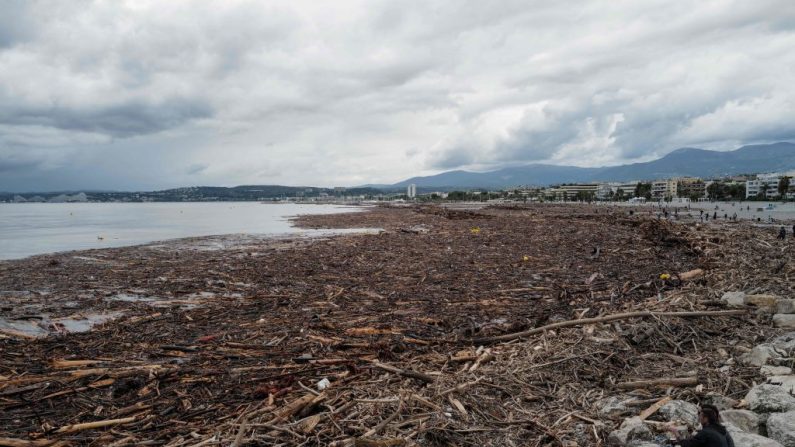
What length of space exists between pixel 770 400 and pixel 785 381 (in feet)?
2.97

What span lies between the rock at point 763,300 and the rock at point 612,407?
501cm

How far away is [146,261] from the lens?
21562 millimetres

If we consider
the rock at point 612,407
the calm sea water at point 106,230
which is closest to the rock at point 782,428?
the rock at point 612,407

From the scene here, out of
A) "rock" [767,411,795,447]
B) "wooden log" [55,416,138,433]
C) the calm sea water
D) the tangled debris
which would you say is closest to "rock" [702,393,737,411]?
the tangled debris

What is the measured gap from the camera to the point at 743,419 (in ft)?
14.6

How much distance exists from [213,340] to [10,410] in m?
3.26

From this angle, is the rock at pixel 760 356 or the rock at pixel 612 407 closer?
the rock at pixel 612 407

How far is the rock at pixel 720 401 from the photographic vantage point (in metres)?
4.93

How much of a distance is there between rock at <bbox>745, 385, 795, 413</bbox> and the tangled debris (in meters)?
0.51

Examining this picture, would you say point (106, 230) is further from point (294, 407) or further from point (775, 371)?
point (775, 371)

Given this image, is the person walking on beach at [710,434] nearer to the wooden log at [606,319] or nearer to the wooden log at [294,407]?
the wooden log at [294,407]

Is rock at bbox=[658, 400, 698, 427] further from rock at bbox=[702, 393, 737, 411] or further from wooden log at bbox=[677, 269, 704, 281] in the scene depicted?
wooden log at bbox=[677, 269, 704, 281]

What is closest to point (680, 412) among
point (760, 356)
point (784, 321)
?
point (760, 356)

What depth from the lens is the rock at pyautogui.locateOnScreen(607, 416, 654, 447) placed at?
4352 mm
